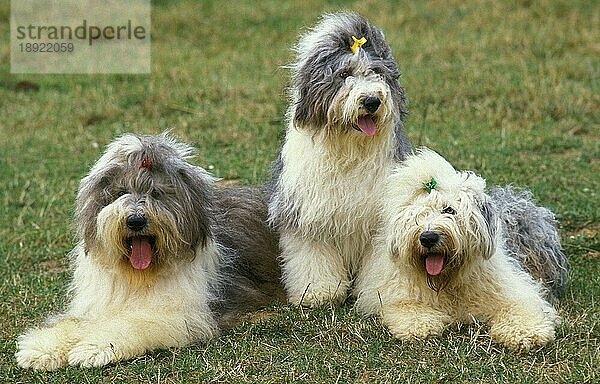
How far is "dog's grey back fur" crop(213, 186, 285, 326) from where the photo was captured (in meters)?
6.79

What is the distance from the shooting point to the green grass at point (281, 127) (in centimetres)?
580

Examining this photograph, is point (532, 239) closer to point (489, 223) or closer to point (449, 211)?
point (489, 223)

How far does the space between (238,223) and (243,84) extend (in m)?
5.70

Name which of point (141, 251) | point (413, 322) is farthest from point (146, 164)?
point (413, 322)

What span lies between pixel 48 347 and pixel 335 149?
6.63 ft

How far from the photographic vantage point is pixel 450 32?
555 inches

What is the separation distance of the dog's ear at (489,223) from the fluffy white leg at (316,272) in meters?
1.06

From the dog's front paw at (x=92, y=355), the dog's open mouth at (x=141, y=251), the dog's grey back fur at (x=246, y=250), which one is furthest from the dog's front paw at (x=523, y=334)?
the dog's front paw at (x=92, y=355)

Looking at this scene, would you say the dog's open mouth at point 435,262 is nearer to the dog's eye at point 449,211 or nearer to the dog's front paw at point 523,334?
the dog's eye at point 449,211

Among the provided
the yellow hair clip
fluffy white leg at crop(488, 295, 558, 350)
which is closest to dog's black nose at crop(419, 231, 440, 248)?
fluffy white leg at crop(488, 295, 558, 350)

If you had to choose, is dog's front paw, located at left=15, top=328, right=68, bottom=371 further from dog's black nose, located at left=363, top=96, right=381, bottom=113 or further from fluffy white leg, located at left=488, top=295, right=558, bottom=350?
fluffy white leg, located at left=488, top=295, right=558, bottom=350

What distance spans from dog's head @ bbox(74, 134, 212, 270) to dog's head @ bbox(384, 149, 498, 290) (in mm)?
1161

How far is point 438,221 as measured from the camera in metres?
5.92

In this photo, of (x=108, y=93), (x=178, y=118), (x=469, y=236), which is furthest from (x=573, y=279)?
(x=108, y=93)
